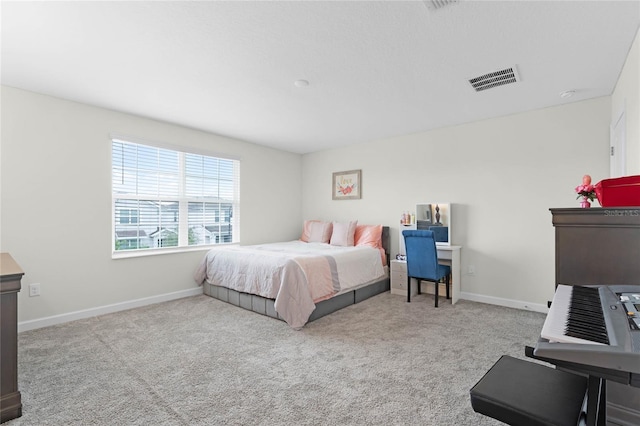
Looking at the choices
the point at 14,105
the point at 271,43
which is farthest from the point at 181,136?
the point at 271,43

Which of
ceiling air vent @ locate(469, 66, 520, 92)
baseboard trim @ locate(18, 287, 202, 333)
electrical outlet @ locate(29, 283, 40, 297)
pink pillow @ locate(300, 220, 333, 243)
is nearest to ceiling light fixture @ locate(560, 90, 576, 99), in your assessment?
ceiling air vent @ locate(469, 66, 520, 92)

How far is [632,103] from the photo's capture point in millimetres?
2389

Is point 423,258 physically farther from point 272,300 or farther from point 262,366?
point 262,366

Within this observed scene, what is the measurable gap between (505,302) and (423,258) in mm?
1242

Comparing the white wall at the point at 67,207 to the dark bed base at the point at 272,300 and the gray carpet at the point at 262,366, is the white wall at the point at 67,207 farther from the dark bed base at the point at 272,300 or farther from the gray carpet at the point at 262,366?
the dark bed base at the point at 272,300

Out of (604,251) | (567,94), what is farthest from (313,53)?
(567,94)

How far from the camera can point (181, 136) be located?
173 inches

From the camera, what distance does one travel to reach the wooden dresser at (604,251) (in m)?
1.17

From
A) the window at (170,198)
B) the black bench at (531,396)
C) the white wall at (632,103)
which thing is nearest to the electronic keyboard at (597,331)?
the black bench at (531,396)

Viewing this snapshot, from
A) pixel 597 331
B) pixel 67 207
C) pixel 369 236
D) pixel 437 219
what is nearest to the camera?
pixel 597 331

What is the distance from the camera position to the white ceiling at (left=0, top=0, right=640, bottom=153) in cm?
197

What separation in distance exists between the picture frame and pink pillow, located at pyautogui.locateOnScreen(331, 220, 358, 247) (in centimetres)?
57

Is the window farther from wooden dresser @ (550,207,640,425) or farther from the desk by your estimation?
wooden dresser @ (550,207,640,425)

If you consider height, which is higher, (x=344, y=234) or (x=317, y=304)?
(x=344, y=234)
